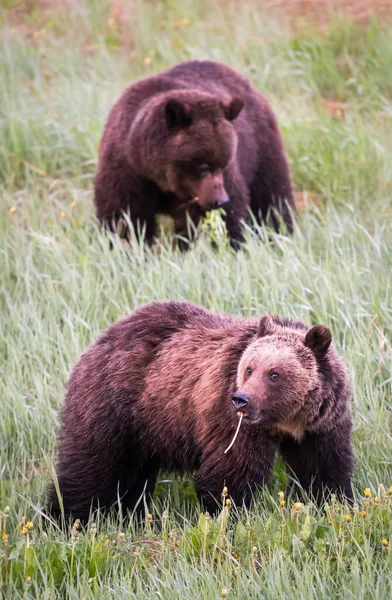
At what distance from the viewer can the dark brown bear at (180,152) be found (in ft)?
24.1

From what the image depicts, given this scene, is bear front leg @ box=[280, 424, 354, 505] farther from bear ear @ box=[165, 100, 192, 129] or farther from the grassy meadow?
bear ear @ box=[165, 100, 192, 129]

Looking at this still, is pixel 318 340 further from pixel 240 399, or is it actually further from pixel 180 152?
pixel 180 152

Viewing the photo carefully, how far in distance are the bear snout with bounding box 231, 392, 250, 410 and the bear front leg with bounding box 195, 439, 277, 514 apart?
276 mm

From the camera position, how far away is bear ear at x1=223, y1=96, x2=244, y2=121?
7.35m

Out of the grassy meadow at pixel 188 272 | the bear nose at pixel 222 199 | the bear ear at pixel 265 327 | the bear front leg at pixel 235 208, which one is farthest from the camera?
the bear front leg at pixel 235 208

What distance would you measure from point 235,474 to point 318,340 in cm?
68

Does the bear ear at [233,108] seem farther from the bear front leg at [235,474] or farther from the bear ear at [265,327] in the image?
the bear front leg at [235,474]

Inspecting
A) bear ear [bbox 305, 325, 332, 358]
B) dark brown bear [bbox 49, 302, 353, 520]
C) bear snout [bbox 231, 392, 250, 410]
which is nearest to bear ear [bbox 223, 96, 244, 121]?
dark brown bear [bbox 49, 302, 353, 520]

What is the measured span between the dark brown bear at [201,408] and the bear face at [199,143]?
2.50 metres

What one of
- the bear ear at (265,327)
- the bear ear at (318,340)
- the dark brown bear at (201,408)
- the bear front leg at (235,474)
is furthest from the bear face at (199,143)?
the bear front leg at (235,474)

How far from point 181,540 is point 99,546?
1.10 ft

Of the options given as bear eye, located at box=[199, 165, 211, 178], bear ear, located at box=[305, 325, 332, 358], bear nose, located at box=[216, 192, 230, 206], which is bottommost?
bear ear, located at box=[305, 325, 332, 358]

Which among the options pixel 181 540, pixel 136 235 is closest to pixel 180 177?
pixel 136 235

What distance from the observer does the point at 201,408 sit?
4512 millimetres
